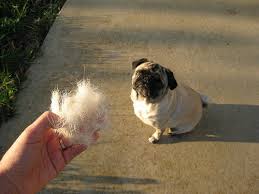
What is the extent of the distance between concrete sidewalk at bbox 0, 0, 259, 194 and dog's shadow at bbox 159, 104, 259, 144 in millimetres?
11

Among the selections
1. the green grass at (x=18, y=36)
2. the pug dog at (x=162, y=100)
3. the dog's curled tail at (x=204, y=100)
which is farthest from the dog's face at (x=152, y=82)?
the green grass at (x=18, y=36)

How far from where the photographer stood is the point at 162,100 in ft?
12.1

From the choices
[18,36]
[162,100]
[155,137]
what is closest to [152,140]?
[155,137]

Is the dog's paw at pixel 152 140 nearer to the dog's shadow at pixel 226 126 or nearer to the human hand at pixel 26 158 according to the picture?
the dog's shadow at pixel 226 126

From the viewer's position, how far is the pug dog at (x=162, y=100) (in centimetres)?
356

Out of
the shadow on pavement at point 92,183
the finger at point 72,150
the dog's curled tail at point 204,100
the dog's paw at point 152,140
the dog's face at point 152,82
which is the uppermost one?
the dog's face at point 152,82

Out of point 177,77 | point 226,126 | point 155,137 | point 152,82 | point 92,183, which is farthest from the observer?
point 177,77

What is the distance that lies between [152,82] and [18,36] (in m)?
2.27

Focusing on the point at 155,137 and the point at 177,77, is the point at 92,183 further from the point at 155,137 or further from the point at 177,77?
the point at 177,77

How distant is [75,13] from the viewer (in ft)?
17.5

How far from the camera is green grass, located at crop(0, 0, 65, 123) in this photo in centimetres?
450

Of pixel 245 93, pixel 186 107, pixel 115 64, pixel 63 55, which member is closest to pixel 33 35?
pixel 63 55

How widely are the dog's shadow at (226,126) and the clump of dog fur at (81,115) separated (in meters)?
1.44

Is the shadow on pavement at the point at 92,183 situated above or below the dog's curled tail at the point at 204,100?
below
